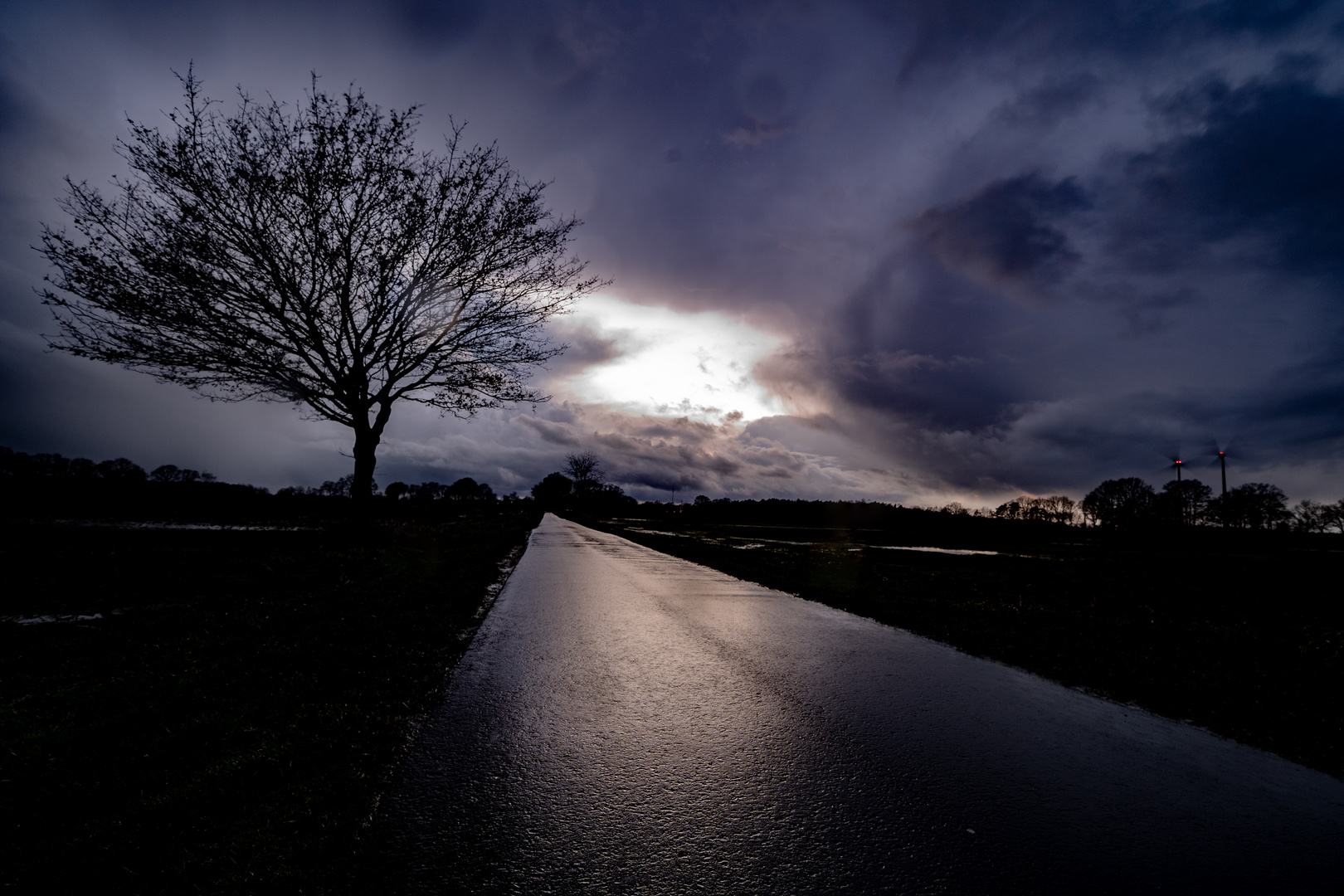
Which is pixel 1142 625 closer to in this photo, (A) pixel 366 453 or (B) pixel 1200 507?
(A) pixel 366 453

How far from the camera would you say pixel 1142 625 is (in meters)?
9.68

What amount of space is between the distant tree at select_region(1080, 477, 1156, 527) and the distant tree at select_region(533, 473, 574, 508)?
11757cm

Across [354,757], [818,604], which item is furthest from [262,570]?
[818,604]

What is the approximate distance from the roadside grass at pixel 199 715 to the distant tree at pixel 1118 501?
115 meters

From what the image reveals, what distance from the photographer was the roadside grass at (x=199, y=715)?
2.49 meters

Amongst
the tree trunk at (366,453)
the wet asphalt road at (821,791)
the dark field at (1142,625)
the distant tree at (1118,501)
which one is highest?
the distant tree at (1118,501)

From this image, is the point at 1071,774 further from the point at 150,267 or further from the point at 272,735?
the point at 150,267

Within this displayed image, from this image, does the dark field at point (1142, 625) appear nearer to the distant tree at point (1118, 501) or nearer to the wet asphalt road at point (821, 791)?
the wet asphalt road at point (821, 791)

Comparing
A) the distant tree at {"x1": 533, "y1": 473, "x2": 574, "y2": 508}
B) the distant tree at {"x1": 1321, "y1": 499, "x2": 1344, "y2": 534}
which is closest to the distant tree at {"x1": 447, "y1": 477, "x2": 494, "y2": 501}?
the distant tree at {"x1": 533, "y1": 473, "x2": 574, "y2": 508}

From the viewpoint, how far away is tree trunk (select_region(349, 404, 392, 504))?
55.6 feet

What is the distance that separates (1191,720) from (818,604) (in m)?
5.90

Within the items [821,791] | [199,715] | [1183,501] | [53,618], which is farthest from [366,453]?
[1183,501]

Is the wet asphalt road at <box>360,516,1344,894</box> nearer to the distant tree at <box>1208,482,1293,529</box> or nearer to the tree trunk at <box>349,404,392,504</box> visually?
the tree trunk at <box>349,404,392,504</box>

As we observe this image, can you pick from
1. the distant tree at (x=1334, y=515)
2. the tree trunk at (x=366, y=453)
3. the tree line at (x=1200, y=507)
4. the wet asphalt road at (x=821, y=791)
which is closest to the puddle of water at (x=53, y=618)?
the wet asphalt road at (x=821, y=791)
